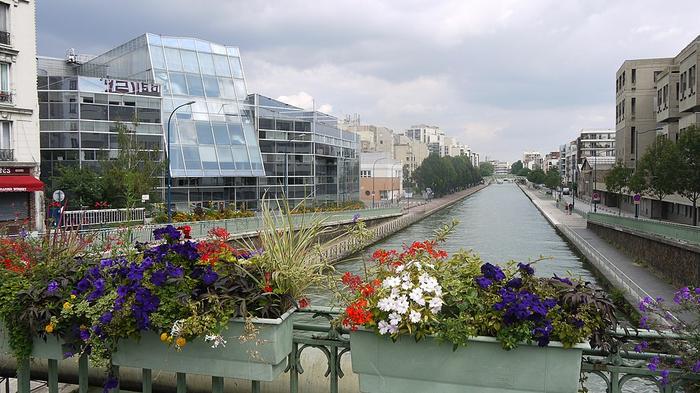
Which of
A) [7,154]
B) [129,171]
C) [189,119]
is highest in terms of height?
[189,119]

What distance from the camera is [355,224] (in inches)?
166

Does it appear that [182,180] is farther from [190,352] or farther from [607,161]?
[607,161]

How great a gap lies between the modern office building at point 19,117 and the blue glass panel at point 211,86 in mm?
18535

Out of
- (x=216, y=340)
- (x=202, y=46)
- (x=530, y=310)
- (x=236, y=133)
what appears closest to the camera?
(x=530, y=310)

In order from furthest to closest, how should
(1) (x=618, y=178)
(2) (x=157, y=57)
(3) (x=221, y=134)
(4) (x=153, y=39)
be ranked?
1. (1) (x=618, y=178)
2. (4) (x=153, y=39)
3. (3) (x=221, y=134)
4. (2) (x=157, y=57)

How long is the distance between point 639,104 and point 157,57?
169 ft

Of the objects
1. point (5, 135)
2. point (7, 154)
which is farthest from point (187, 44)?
point (7, 154)

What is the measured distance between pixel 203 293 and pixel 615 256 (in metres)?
33.1

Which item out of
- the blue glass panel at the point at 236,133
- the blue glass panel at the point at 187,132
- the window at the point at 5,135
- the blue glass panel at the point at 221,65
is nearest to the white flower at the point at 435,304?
the window at the point at 5,135

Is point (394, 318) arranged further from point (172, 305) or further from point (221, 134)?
point (221, 134)

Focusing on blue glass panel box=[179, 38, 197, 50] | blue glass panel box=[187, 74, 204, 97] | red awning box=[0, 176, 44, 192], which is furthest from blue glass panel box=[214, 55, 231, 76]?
red awning box=[0, 176, 44, 192]

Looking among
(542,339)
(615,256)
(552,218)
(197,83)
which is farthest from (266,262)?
(552,218)

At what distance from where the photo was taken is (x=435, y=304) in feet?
10.1

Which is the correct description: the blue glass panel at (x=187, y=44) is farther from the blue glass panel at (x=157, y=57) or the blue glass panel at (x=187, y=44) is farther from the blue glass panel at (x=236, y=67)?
the blue glass panel at (x=236, y=67)
